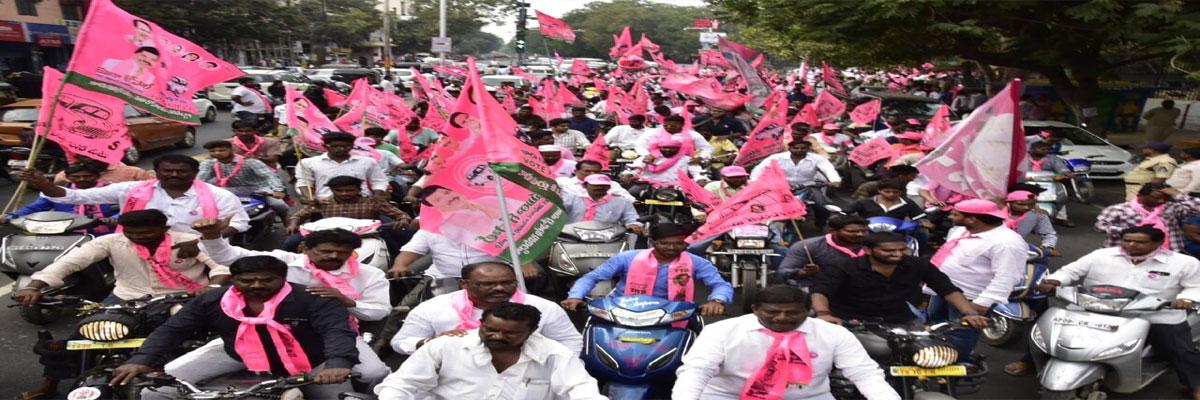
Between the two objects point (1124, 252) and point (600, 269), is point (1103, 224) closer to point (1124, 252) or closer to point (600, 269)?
point (1124, 252)

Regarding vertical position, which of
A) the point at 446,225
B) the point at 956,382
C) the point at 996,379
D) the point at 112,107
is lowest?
the point at 996,379

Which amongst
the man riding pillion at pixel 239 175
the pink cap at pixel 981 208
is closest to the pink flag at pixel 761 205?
the pink cap at pixel 981 208

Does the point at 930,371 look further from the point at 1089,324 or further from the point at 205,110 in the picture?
the point at 205,110

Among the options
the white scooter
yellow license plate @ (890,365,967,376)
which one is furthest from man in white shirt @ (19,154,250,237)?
yellow license plate @ (890,365,967,376)

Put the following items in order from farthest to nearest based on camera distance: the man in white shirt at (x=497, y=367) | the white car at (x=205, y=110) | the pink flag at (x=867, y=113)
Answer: the white car at (x=205, y=110), the pink flag at (x=867, y=113), the man in white shirt at (x=497, y=367)

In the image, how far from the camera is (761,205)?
22.3ft

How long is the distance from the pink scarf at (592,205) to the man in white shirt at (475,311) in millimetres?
3354

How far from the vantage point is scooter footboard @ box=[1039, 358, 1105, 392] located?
512cm

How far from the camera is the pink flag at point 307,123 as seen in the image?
10.8 m

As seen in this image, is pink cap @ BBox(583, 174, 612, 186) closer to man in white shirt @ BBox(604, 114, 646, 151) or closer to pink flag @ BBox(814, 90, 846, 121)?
man in white shirt @ BBox(604, 114, 646, 151)

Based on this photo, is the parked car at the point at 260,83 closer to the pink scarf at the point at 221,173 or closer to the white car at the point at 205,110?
the white car at the point at 205,110

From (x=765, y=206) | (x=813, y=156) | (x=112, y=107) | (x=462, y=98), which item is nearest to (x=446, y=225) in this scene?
(x=462, y=98)

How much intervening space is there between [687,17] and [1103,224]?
306 ft

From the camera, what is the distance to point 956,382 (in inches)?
183
